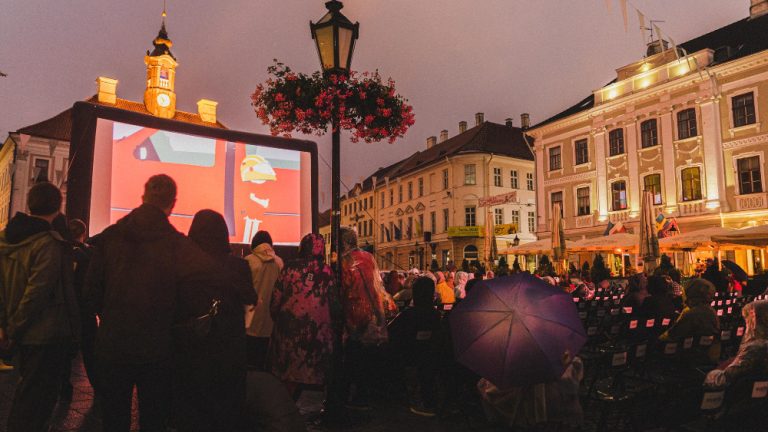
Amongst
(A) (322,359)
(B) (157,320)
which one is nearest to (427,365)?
(A) (322,359)

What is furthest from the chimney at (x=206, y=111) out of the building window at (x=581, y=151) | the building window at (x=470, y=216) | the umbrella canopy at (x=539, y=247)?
the umbrella canopy at (x=539, y=247)

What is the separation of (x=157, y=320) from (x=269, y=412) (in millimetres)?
757

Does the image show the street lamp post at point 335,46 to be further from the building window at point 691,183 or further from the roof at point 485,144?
the roof at point 485,144

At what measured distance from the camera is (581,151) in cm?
3145

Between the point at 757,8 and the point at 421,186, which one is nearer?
the point at 757,8

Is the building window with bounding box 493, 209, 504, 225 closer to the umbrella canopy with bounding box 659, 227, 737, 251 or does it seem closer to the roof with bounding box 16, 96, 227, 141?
the roof with bounding box 16, 96, 227, 141

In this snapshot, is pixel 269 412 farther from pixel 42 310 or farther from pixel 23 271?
pixel 23 271

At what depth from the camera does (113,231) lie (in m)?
2.81

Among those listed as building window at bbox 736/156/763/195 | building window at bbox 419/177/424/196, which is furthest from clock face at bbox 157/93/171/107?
building window at bbox 736/156/763/195

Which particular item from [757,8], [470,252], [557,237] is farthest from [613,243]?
[470,252]

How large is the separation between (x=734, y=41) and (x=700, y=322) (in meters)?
28.4

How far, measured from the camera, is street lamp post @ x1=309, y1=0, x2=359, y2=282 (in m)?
5.02

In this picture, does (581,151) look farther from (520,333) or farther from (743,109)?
(520,333)

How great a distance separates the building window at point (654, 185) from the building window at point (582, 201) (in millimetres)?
3747
